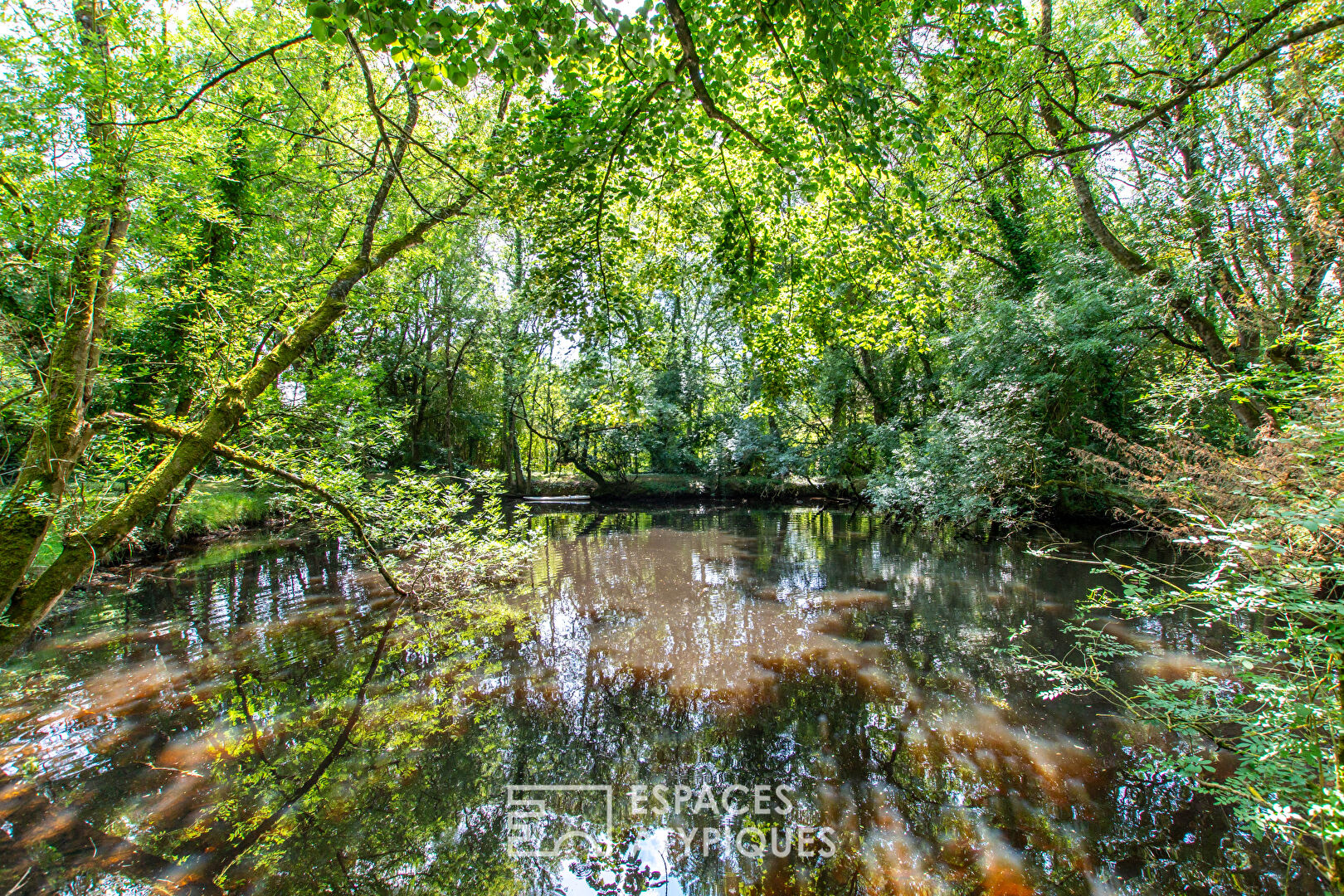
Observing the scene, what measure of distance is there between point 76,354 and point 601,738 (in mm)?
4920

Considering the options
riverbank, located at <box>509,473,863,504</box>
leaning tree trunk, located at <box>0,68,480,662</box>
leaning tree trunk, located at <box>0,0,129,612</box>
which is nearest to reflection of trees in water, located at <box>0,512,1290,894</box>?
leaning tree trunk, located at <box>0,68,480,662</box>

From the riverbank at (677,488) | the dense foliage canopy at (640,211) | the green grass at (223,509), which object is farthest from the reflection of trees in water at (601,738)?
the riverbank at (677,488)

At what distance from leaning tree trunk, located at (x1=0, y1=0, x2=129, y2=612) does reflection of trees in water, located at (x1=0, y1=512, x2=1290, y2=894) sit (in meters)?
1.99

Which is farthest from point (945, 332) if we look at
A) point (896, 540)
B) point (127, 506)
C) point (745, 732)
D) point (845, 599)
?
point (127, 506)

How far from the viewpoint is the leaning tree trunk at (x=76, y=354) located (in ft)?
10.5

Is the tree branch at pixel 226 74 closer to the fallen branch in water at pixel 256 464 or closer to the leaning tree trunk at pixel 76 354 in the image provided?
the leaning tree trunk at pixel 76 354

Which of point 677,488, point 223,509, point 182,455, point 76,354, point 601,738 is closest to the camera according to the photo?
point 76,354

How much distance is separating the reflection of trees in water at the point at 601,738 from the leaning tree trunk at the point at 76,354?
6.54 ft

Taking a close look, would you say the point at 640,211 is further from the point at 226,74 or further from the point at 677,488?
the point at 677,488

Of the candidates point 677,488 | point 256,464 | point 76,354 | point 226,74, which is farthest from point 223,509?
point 677,488

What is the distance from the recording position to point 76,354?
3668 mm

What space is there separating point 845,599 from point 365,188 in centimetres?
872

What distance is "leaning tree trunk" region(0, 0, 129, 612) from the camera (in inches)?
126

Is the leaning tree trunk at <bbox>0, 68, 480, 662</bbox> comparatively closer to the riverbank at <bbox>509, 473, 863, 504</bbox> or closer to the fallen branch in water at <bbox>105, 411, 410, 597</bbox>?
the fallen branch in water at <bbox>105, 411, 410, 597</bbox>
